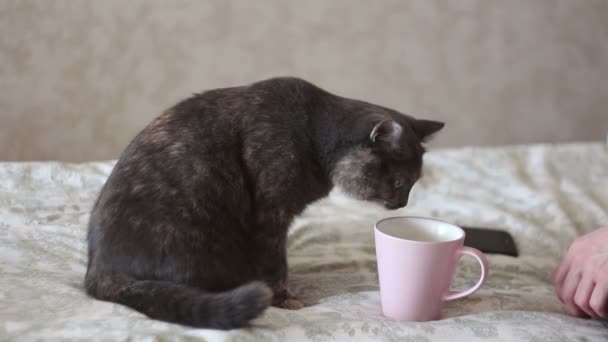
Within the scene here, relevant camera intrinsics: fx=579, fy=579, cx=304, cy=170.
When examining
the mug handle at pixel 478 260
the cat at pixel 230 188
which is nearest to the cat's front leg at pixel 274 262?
the cat at pixel 230 188

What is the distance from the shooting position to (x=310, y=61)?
2518 mm

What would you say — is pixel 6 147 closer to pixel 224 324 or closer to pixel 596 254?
pixel 224 324

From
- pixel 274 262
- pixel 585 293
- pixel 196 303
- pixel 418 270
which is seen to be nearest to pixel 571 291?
pixel 585 293

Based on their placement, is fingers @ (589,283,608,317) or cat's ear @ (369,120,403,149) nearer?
fingers @ (589,283,608,317)

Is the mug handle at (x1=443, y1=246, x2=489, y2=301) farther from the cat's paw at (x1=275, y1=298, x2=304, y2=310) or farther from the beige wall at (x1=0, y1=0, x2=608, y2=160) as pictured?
the beige wall at (x1=0, y1=0, x2=608, y2=160)

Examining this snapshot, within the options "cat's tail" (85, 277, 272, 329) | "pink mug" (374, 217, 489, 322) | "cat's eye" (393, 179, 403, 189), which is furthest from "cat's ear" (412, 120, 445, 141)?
"cat's tail" (85, 277, 272, 329)

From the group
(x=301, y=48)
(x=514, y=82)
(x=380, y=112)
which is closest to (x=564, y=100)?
(x=514, y=82)

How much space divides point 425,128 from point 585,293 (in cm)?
46

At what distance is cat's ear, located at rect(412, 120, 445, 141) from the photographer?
1.25m

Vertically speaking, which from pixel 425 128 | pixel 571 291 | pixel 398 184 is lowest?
pixel 571 291

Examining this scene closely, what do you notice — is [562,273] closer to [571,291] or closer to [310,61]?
[571,291]

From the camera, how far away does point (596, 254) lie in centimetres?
101

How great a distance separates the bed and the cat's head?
7 centimetres

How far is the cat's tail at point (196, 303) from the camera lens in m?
0.85
